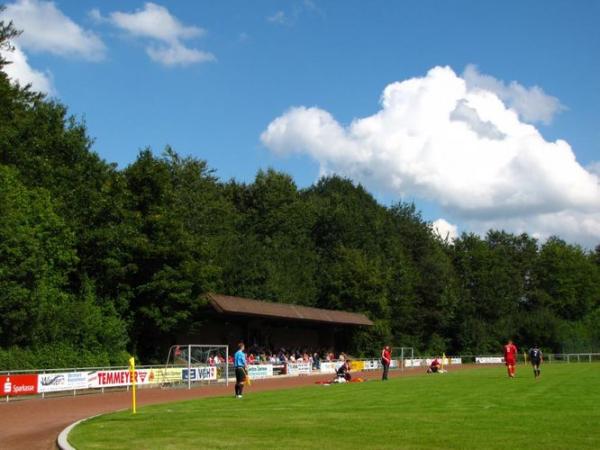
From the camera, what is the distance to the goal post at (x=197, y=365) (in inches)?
1459

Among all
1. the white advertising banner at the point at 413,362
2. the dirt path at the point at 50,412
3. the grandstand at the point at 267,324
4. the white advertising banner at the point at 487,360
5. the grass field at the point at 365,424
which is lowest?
the white advertising banner at the point at 487,360

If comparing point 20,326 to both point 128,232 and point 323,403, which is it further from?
point 323,403

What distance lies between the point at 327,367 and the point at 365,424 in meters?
39.3

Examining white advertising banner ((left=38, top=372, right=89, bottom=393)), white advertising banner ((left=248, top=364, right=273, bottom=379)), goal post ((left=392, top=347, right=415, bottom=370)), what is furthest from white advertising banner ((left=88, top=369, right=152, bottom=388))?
goal post ((left=392, top=347, right=415, bottom=370))

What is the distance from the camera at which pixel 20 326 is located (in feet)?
114

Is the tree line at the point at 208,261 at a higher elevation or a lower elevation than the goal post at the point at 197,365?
higher

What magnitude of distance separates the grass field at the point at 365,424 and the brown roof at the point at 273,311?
23.9 metres

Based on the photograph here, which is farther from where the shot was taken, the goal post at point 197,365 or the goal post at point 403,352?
the goal post at point 403,352

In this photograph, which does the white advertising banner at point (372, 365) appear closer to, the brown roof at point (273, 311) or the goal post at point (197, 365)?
the brown roof at point (273, 311)

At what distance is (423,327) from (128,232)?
5017 centimetres

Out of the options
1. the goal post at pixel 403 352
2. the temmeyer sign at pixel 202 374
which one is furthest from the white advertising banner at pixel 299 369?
the goal post at pixel 403 352

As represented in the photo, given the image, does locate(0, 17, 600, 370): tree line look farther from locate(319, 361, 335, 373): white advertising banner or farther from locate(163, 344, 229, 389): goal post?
locate(319, 361, 335, 373): white advertising banner

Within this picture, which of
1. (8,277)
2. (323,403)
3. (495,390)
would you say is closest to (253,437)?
(323,403)

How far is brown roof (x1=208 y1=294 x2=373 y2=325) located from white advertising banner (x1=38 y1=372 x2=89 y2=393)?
16.0m
